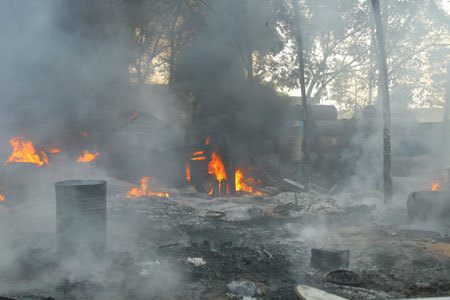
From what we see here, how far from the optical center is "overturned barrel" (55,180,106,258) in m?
5.17

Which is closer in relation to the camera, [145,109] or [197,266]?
[197,266]

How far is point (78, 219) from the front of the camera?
518cm

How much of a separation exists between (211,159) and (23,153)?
599 cm

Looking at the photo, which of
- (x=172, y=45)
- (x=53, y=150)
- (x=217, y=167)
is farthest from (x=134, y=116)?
(x=172, y=45)

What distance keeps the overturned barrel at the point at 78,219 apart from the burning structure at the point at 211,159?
19mm

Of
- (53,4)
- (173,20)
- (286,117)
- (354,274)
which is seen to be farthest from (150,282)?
(173,20)

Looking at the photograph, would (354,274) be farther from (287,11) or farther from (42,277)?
(287,11)

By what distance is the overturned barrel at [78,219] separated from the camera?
5168 millimetres

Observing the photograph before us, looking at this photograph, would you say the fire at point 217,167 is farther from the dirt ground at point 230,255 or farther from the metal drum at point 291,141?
the metal drum at point 291,141

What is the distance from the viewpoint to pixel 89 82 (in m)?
13.3

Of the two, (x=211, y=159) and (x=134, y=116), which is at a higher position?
(x=134, y=116)

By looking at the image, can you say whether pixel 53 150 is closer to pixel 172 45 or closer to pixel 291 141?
pixel 291 141

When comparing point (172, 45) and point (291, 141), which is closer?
point (291, 141)

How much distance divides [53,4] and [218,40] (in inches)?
290
